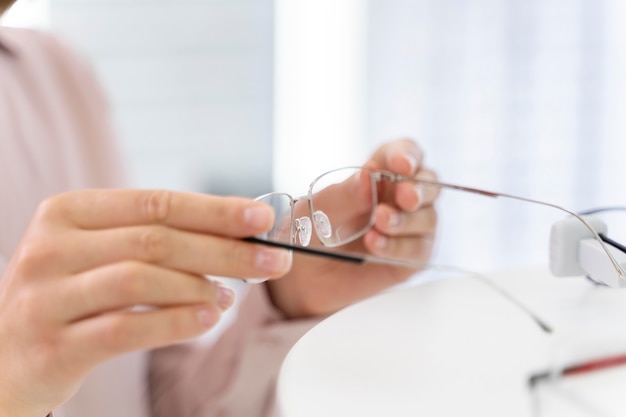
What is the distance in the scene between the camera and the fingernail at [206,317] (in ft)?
1.01

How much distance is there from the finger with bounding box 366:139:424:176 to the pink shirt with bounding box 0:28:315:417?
140 mm

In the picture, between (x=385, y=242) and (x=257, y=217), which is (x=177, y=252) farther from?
(x=385, y=242)

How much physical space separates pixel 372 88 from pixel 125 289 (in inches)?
56.2

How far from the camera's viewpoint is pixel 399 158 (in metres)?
0.54

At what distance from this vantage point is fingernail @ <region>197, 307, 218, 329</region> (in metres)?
0.31

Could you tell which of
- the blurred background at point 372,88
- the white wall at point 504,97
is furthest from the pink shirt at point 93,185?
the white wall at point 504,97

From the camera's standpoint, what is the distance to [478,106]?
168cm

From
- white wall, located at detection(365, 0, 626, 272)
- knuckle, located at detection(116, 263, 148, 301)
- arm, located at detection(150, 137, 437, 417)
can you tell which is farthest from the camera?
white wall, located at detection(365, 0, 626, 272)

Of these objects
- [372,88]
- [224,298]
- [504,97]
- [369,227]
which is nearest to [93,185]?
[369,227]

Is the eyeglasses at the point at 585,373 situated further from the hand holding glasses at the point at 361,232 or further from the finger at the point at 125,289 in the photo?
the finger at the point at 125,289

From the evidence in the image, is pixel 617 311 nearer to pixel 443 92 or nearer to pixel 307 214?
pixel 307 214

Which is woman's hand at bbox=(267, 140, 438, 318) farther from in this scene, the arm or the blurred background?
the blurred background

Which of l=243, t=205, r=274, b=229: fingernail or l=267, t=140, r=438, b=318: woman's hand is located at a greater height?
l=243, t=205, r=274, b=229: fingernail

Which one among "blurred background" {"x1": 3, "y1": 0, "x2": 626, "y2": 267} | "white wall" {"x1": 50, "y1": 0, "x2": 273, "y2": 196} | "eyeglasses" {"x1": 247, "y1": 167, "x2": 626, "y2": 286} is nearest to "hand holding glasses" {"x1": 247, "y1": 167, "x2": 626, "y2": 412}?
"eyeglasses" {"x1": 247, "y1": 167, "x2": 626, "y2": 286}
